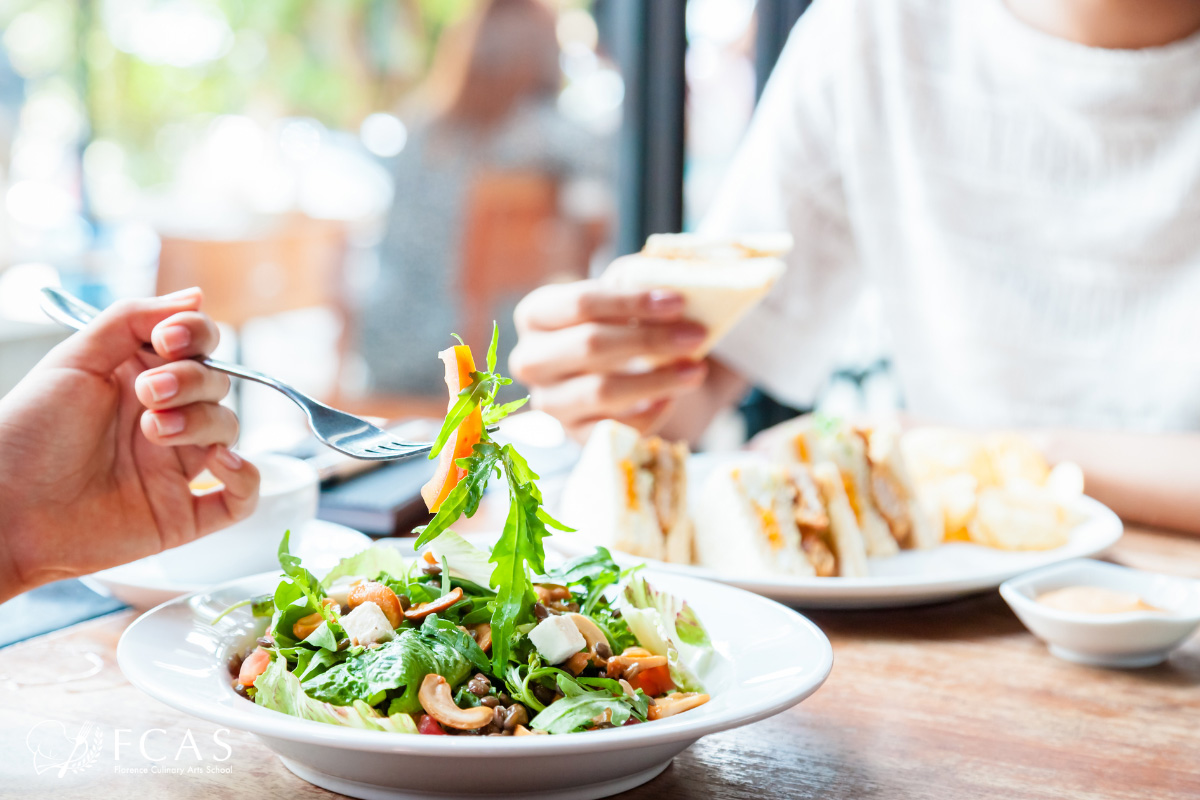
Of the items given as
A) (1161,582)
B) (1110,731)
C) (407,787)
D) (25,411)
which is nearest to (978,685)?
(1110,731)

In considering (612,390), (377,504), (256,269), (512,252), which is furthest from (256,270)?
(377,504)

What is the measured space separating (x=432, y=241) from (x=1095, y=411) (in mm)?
3878

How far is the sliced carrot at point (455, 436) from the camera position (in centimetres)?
92

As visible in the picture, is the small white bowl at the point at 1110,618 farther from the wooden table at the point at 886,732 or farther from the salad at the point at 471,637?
the salad at the point at 471,637

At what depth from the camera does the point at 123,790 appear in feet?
2.85

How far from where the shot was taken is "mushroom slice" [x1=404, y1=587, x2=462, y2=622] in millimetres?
944

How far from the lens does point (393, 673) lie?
32.6 inches

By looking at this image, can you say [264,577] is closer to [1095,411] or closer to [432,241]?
[1095,411]

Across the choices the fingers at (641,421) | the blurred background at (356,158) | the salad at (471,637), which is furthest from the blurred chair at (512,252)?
the salad at (471,637)

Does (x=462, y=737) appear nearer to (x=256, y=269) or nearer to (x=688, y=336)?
(x=688, y=336)

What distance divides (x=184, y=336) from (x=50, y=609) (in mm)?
434

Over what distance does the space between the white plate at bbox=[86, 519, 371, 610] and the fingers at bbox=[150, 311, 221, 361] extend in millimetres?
288

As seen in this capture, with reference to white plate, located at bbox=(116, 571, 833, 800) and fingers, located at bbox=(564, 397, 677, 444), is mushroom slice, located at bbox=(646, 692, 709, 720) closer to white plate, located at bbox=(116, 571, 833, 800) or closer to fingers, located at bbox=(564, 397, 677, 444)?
white plate, located at bbox=(116, 571, 833, 800)

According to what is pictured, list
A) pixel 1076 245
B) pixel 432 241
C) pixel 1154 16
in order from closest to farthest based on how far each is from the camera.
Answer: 1. pixel 1154 16
2. pixel 1076 245
3. pixel 432 241
